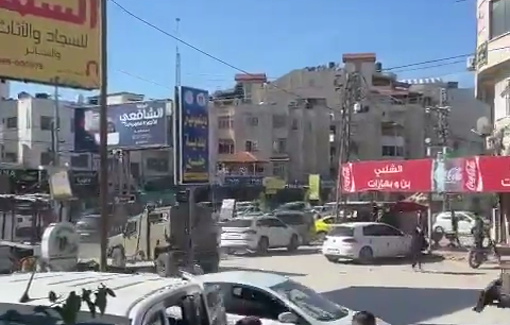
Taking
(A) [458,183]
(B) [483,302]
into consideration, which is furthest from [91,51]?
(A) [458,183]

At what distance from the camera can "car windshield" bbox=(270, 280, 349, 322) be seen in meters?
9.63

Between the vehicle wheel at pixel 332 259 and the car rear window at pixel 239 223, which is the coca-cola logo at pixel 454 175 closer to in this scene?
the vehicle wheel at pixel 332 259

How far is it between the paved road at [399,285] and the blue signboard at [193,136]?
345cm

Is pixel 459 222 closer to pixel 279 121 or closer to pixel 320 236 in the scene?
pixel 320 236

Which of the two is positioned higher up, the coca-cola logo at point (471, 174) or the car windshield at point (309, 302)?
the coca-cola logo at point (471, 174)

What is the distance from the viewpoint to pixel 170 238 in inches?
946

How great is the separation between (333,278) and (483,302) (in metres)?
7.80

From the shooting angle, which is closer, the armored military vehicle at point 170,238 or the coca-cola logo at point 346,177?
the armored military vehicle at point 170,238

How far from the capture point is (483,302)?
53.6ft

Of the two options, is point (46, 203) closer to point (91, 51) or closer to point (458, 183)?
point (91, 51)

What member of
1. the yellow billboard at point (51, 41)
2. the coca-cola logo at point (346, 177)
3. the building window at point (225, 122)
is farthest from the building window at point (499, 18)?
the building window at point (225, 122)

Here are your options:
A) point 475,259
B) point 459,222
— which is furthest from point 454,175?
point 459,222

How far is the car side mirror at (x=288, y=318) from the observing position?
9.27m

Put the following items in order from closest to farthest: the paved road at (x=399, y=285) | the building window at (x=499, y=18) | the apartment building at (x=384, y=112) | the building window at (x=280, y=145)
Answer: the paved road at (x=399, y=285) < the building window at (x=499, y=18) < the building window at (x=280, y=145) < the apartment building at (x=384, y=112)
